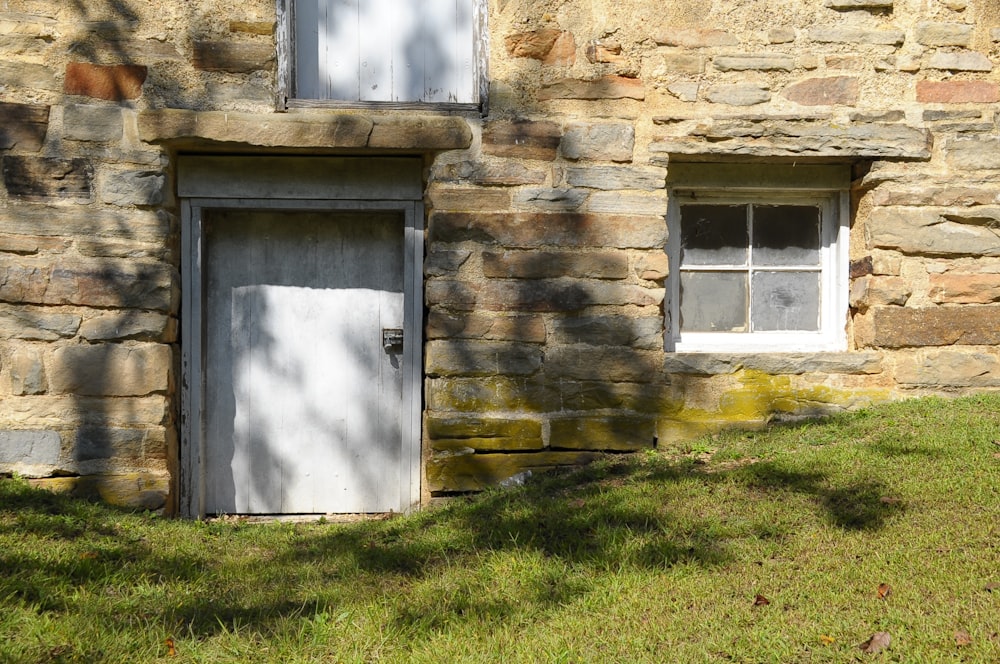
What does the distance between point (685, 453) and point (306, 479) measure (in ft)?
7.09

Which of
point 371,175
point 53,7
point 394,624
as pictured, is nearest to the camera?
point 394,624

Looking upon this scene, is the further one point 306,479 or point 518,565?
point 306,479

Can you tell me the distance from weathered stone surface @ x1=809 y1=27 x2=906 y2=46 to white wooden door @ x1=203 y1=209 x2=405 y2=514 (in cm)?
256

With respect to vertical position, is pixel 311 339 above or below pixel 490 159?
below

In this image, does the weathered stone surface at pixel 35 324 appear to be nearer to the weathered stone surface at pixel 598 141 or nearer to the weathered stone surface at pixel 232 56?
the weathered stone surface at pixel 232 56

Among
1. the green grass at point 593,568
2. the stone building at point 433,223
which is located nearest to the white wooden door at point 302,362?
the stone building at point 433,223

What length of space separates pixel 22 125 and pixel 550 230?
9.12 feet

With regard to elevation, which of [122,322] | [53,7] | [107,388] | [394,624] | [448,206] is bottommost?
[394,624]

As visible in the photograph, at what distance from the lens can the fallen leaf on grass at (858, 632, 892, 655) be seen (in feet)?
8.36

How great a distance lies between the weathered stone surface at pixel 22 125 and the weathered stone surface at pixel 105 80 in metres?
0.19

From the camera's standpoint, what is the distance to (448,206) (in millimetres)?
4551

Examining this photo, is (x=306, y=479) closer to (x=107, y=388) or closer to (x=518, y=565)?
(x=107, y=388)

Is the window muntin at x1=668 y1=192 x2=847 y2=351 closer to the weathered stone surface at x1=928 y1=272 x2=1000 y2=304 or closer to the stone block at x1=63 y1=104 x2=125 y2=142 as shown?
the weathered stone surface at x1=928 y1=272 x2=1000 y2=304

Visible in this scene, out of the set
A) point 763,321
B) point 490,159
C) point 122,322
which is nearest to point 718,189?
point 763,321
